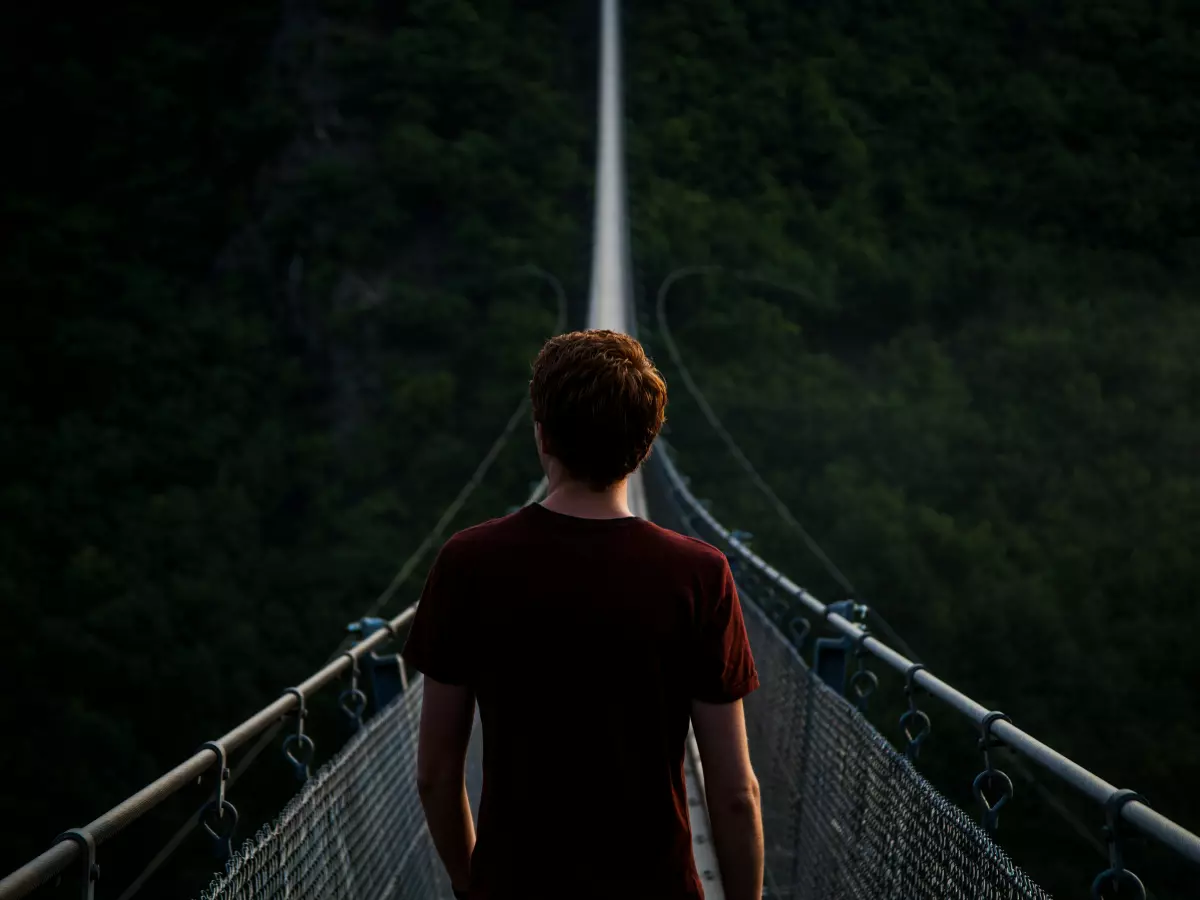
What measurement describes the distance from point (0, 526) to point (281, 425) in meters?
4.95

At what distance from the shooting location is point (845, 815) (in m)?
1.66

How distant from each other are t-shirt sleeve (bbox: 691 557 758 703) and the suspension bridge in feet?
0.92

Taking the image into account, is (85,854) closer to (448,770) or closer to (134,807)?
(134,807)

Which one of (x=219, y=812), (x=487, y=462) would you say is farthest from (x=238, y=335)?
(x=219, y=812)

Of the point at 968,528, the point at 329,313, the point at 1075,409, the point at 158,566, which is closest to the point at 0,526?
the point at 158,566

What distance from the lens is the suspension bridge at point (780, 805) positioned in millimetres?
996

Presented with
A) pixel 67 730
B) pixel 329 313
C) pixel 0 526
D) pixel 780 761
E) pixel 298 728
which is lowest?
pixel 67 730

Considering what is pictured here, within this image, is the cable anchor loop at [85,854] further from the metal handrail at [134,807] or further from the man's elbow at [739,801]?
the man's elbow at [739,801]

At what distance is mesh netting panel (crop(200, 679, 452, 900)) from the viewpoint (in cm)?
121

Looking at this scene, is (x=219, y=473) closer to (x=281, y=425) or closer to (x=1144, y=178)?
(x=281, y=425)

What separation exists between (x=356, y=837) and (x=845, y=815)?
651 millimetres

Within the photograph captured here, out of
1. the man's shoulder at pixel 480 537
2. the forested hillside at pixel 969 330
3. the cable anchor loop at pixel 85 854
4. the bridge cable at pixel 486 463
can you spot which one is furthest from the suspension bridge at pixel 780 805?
the bridge cable at pixel 486 463

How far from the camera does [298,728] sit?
1.53m

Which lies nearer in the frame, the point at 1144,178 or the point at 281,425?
the point at 281,425
